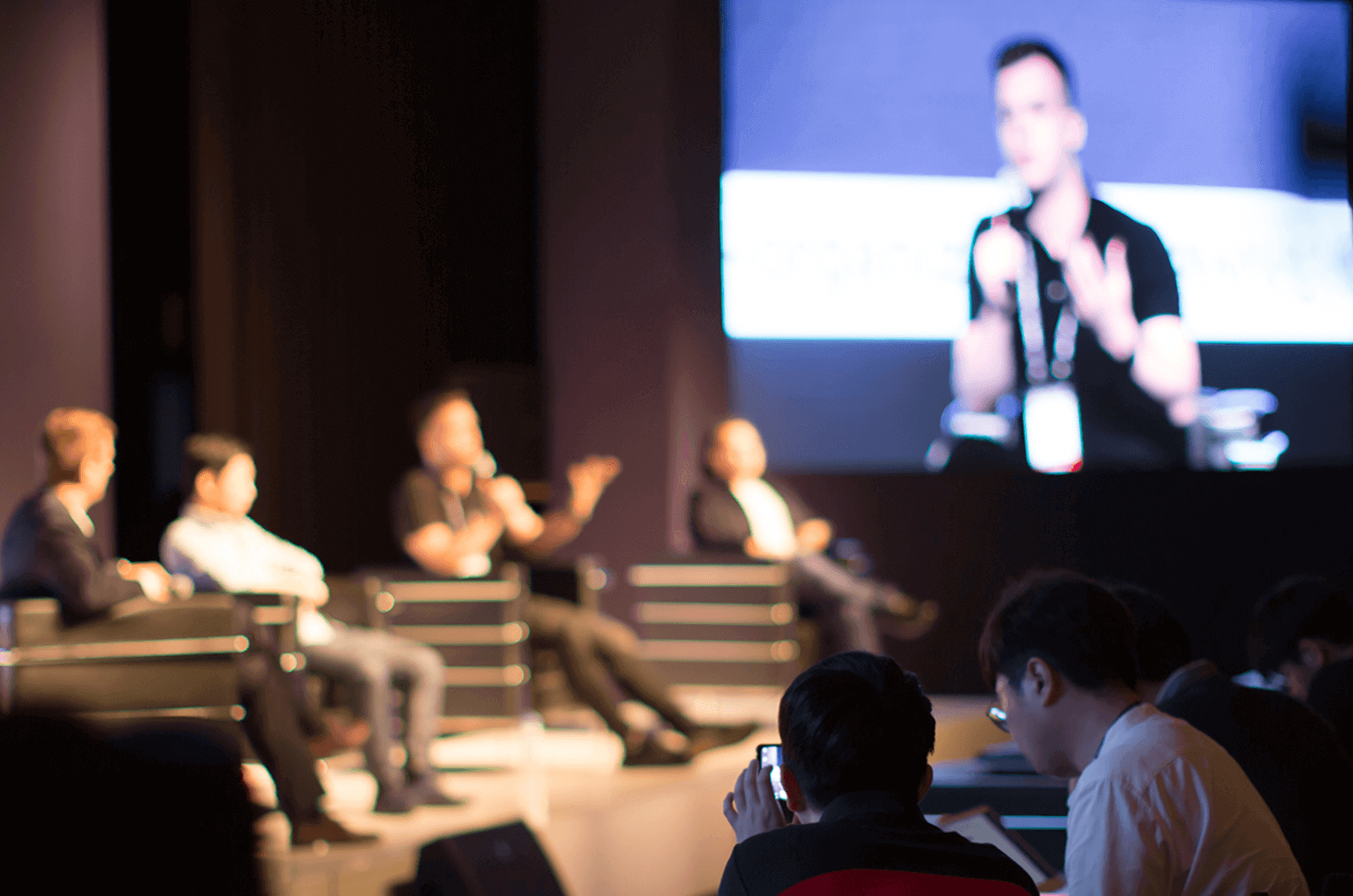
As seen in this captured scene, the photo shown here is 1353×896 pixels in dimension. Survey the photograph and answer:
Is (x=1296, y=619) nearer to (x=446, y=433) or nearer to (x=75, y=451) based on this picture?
(x=446, y=433)

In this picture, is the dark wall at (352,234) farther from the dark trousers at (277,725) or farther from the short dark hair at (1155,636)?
the short dark hair at (1155,636)

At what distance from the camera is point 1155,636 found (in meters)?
1.95

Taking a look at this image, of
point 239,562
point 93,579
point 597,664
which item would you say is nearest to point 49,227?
point 239,562

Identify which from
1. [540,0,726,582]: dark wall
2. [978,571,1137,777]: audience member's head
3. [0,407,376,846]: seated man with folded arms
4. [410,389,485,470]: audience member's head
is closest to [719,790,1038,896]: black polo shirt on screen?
[978,571,1137,777]: audience member's head

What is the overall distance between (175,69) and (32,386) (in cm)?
223

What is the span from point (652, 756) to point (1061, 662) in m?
2.75

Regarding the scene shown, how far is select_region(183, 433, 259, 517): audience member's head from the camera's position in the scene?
349cm

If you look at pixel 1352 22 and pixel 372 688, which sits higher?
pixel 1352 22

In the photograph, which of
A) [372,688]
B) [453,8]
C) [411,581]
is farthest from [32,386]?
[453,8]

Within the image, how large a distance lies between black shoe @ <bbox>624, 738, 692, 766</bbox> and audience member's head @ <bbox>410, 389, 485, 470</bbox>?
3.67 feet

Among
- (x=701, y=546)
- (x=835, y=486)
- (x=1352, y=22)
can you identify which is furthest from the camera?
(x=1352, y=22)

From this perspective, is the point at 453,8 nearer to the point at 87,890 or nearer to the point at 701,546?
the point at 701,546

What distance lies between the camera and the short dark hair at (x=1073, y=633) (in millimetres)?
1579

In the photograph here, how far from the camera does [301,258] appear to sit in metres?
5.98
